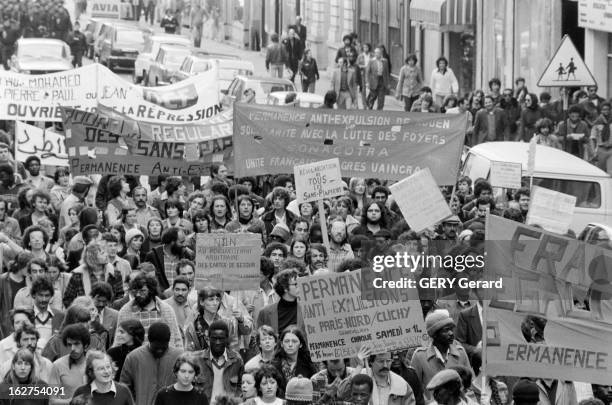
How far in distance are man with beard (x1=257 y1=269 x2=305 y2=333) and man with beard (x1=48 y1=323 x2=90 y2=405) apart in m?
1.74

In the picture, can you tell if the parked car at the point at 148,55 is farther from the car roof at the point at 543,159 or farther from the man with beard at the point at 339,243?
the man with beard at the point at 339,243

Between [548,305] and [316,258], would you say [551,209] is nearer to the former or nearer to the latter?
[316,258]

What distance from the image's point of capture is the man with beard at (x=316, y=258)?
51.8ft

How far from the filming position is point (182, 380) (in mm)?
12172

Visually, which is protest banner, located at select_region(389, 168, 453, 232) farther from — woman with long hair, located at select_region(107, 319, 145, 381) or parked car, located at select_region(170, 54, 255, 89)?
parked car, located at select_region(170, 54, 255, 89)

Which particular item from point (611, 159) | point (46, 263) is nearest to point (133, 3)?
point (611, 159)

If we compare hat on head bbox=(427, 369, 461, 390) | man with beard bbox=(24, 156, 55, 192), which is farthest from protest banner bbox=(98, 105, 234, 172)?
hat on head bbox=(427, 369, 461, 390)

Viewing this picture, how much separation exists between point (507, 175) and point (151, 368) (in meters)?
8.43

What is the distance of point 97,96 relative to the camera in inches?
975

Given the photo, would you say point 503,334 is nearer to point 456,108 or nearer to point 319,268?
point 319,268

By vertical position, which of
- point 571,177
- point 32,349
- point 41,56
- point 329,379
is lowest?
point 329,379

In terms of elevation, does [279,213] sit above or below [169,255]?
above

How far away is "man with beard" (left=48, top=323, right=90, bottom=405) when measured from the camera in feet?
41.9

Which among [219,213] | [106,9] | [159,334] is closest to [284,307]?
[159,334]
